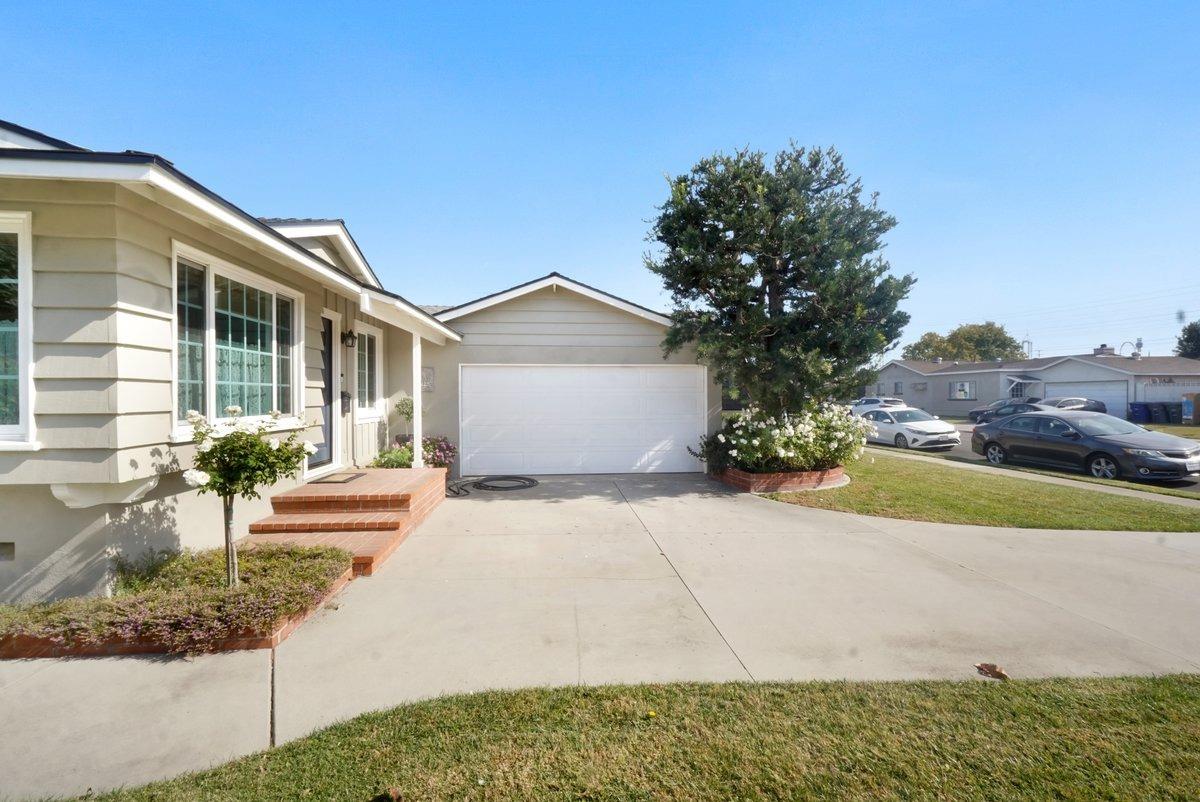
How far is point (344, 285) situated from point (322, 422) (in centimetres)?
185

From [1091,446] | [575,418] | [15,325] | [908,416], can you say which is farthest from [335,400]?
[908,416]

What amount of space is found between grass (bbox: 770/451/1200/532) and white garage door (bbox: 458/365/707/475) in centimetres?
276

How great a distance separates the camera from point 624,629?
3646mm

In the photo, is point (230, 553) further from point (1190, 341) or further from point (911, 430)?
point (1190, 341)

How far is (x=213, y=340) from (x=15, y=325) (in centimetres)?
121

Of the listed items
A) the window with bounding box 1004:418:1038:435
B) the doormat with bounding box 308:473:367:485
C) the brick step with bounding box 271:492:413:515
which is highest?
the window with bounding box 1004:418:1038:435

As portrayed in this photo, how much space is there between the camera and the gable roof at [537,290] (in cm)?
966

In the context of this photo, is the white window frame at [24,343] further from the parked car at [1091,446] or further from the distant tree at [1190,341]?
the distant tree at [1190,341]

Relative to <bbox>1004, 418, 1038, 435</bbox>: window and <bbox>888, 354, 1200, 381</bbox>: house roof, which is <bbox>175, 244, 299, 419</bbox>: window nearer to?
<bbox>1004, 418, 1038, 435</bbox>: window

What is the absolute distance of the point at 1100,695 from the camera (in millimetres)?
2824

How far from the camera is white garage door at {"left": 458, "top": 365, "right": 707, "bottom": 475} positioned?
9930 millimetres

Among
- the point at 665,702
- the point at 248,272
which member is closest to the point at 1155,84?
the point at 665,702

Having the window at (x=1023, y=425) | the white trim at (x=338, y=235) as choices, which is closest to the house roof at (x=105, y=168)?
the white trim at (x=338, y=235)

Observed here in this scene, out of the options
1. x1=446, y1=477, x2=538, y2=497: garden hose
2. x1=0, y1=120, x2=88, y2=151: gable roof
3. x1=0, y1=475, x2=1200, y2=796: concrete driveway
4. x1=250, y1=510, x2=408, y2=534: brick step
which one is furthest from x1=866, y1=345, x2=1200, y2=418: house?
x1=0, y1=120, x2=88, y2=151: gable roof
